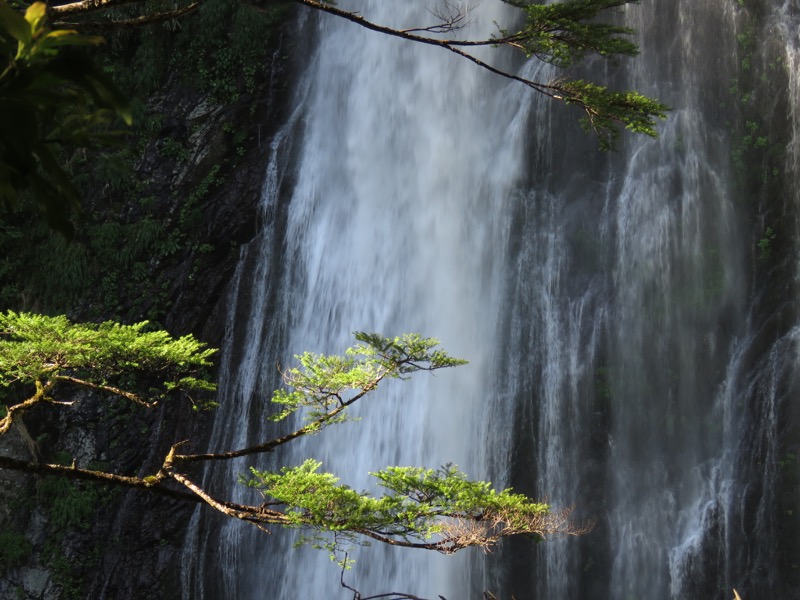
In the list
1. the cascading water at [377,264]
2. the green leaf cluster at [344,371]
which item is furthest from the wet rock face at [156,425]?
the green leaf cluster at [344,371]

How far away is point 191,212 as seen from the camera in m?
16.3

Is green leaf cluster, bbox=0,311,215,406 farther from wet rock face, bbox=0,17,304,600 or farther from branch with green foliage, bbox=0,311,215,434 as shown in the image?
wet rock face, bbox=0,17,304,600

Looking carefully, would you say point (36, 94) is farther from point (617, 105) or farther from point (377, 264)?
point (377, 264)

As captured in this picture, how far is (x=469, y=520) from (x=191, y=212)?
12244 millimetres

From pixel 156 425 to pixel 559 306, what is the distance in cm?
732

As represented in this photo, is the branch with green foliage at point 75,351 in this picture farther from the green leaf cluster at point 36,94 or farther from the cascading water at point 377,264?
the cascading water at point 377,264

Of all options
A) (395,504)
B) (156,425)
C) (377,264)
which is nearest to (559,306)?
(377,264)

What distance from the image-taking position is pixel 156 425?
1535 centimetres

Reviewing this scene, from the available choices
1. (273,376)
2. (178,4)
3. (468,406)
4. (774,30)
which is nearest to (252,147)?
(178,4)

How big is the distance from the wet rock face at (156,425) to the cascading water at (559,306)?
1.73 feet

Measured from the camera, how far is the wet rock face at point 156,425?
14.5 meters

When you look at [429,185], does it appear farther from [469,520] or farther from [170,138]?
[469,520]

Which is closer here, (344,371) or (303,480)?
(303,480)

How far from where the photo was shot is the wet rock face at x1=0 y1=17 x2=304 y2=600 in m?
14.5
